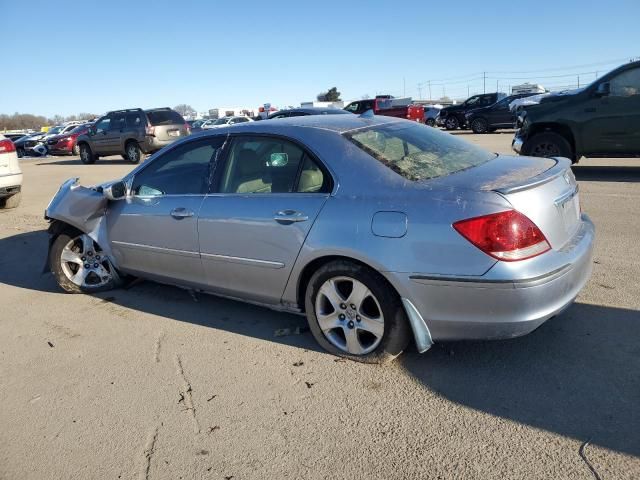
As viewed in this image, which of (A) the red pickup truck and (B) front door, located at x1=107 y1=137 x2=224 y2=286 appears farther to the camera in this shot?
(A) the red pickup truck

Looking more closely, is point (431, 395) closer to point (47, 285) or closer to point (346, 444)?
point (346, 444)

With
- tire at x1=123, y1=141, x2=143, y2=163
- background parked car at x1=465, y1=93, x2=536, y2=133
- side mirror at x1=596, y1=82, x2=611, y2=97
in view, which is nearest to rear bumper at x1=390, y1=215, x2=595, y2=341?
side mirror at x1=596, y1=82, x2=611, y2=97

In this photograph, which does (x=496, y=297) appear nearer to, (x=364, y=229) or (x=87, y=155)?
(x=364, y=229)

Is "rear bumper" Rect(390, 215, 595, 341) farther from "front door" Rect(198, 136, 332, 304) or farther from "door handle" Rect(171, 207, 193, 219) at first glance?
"door handle" Rect(171, 207, 193, 219)

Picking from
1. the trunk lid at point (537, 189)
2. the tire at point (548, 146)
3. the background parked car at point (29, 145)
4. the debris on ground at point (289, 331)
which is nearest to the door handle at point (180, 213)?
the debris on ground at point (289, 331)

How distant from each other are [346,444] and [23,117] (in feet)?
383

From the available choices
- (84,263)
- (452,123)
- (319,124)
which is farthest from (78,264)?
(452,123)

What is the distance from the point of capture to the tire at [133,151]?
17703mm

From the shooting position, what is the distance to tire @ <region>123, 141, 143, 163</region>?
17703 mm

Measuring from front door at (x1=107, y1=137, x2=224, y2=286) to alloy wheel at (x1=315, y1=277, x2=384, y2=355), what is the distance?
1.16m

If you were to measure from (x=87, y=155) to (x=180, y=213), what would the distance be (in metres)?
17.5

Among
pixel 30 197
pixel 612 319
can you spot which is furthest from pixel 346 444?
pixel 30 197

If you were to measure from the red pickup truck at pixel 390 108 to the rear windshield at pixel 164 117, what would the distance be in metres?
10.7

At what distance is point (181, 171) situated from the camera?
14.3 feet
